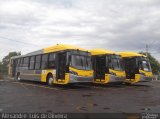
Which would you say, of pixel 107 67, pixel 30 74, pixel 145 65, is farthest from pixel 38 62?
pixel 145 65

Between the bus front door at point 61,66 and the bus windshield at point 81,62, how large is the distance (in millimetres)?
774

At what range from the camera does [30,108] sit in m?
10.2

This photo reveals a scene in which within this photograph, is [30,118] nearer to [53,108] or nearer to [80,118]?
[80,118]

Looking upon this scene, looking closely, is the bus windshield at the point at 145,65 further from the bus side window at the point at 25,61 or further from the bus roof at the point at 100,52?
the bus side window at the point at 25,61

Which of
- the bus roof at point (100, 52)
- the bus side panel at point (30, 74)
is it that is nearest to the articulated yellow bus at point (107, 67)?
the bus roof at point (100, 52)

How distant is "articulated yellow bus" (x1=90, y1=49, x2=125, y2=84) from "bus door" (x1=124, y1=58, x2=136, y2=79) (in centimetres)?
152

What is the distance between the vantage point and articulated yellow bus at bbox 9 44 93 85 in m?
18.3

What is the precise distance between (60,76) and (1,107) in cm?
890

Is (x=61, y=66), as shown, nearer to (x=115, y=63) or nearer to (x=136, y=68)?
(x=115, y=63)

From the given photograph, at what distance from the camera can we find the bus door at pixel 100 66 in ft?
73.6

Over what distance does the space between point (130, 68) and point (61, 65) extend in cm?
775

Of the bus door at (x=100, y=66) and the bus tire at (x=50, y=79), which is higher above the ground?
the bus door at (x=100, y=66)

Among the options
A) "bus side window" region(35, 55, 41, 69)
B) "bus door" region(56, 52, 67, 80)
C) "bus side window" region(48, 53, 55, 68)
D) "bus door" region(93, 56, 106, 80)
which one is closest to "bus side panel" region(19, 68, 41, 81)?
"bus side window" region(35, 55, 41, 69)

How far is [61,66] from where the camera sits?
62.8 ft
